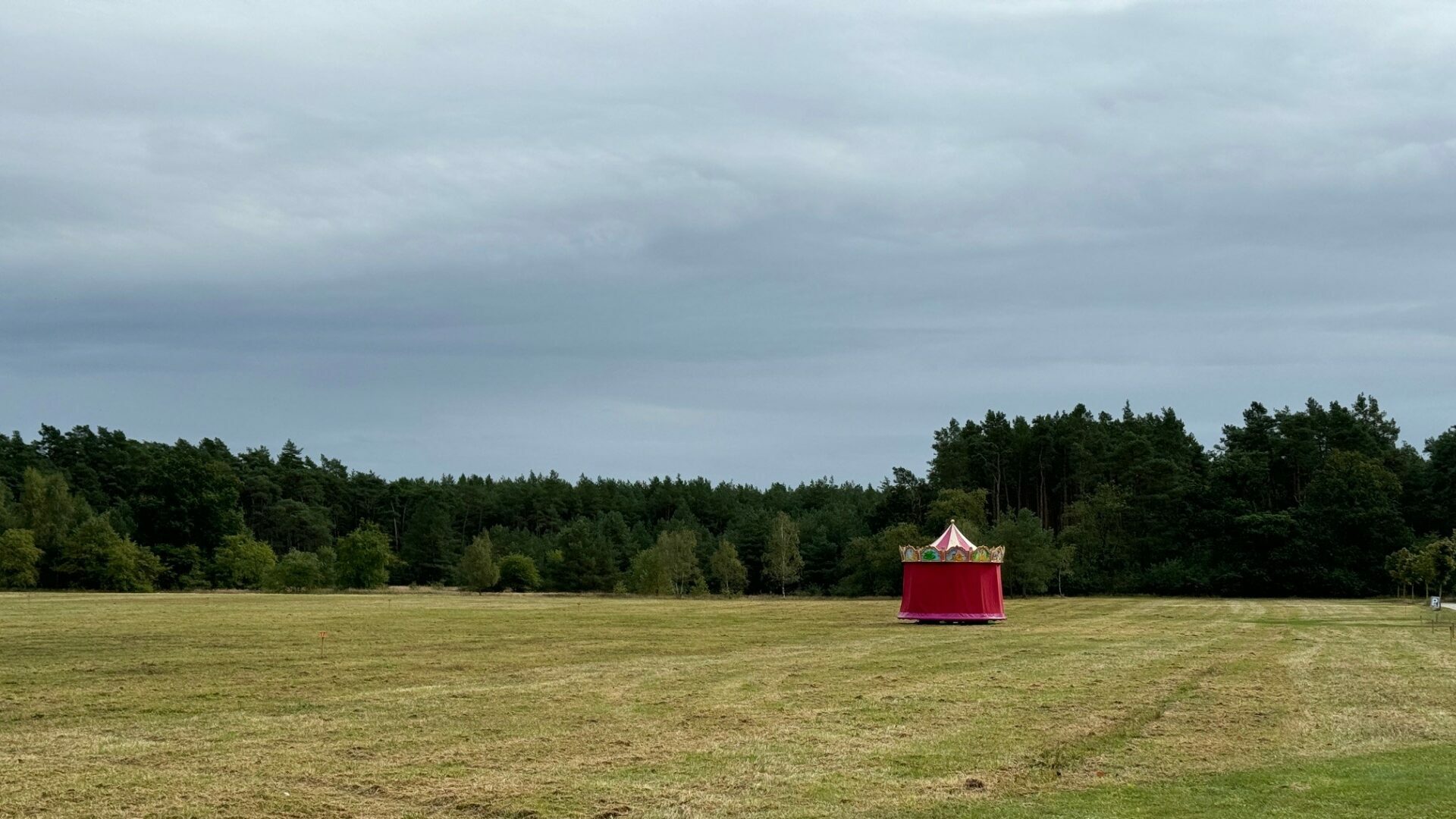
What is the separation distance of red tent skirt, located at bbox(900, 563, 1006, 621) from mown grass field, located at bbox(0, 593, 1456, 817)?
12.5m

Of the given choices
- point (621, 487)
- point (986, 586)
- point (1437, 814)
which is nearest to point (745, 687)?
point (1437, 814)

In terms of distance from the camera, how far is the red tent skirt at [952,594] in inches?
1807

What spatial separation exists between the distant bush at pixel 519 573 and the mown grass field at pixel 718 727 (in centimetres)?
7260

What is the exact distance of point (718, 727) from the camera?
16.1 metres

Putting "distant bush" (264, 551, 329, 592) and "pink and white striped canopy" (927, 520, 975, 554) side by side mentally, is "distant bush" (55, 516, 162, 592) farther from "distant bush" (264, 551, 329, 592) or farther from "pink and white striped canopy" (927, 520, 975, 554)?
"pink and white striped canopy" (927, 520, 975, 554)

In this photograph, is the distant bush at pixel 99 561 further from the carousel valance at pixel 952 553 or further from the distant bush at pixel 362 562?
the carousel valance at pixel 952 553

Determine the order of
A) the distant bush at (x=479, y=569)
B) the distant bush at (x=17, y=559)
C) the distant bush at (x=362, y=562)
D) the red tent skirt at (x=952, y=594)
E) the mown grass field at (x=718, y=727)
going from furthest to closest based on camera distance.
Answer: the distant bush at (x=479, y=569)
the distant bush at (x=362, y=562)
the distant bush at (x=17, y=559)
the red tent skirt at (x=952, y=594)
the mown grass field at (x=718, y=727)

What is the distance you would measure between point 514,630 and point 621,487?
135 meters

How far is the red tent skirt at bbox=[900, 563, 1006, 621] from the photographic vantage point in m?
45.9

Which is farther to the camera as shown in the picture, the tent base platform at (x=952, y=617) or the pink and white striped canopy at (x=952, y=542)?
the pink and white striped canopy at (x=952, y=542)

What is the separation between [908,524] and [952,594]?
55677 millimetres

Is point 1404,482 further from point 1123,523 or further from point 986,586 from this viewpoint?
point 986,586

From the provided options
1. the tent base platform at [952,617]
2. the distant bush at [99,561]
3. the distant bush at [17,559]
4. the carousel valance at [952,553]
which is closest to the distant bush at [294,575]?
the distant bush at [99,561]

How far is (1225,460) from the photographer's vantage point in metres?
101
